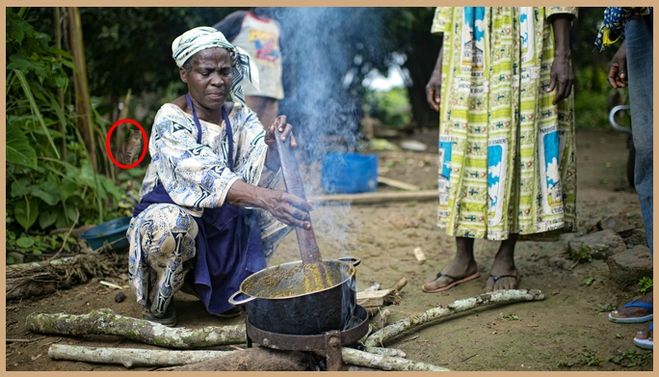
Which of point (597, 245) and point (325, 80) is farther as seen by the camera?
point (325, 80)

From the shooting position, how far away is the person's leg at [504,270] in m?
3.55

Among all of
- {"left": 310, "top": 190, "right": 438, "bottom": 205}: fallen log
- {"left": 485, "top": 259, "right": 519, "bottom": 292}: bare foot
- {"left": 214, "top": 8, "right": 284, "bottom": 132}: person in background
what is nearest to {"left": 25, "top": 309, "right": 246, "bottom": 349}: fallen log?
{"left": 485, "top": 259, "right": 519, "bottom": 292}: bare foot

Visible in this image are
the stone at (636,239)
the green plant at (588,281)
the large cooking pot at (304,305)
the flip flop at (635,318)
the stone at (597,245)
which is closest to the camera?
the large cooking pot at (304,305)

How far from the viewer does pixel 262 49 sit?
546 cm

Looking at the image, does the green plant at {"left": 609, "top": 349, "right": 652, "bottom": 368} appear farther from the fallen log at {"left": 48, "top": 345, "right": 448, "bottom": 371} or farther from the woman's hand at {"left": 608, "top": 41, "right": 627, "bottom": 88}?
the woman's hand at {"left": 608, "top": 41, "right": 627, "bottom": 88}

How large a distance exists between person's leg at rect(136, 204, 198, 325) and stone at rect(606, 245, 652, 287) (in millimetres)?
2145

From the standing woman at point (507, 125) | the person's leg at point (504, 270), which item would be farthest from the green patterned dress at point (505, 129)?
the person's leg at point (504, 270)

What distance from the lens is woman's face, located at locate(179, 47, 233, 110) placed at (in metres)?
2.94

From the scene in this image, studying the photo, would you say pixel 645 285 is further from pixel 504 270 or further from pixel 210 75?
pixel 210 75

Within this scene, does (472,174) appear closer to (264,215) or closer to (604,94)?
(264,215)

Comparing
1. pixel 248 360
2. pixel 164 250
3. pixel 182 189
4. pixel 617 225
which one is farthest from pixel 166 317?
pixel 617 225

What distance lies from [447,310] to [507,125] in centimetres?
103

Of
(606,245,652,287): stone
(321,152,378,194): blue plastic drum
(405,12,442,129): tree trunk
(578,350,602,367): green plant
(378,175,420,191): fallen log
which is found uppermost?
(405,12,442,129): tree trunk

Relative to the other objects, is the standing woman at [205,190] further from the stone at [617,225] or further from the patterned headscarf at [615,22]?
the stone at [617,225]
